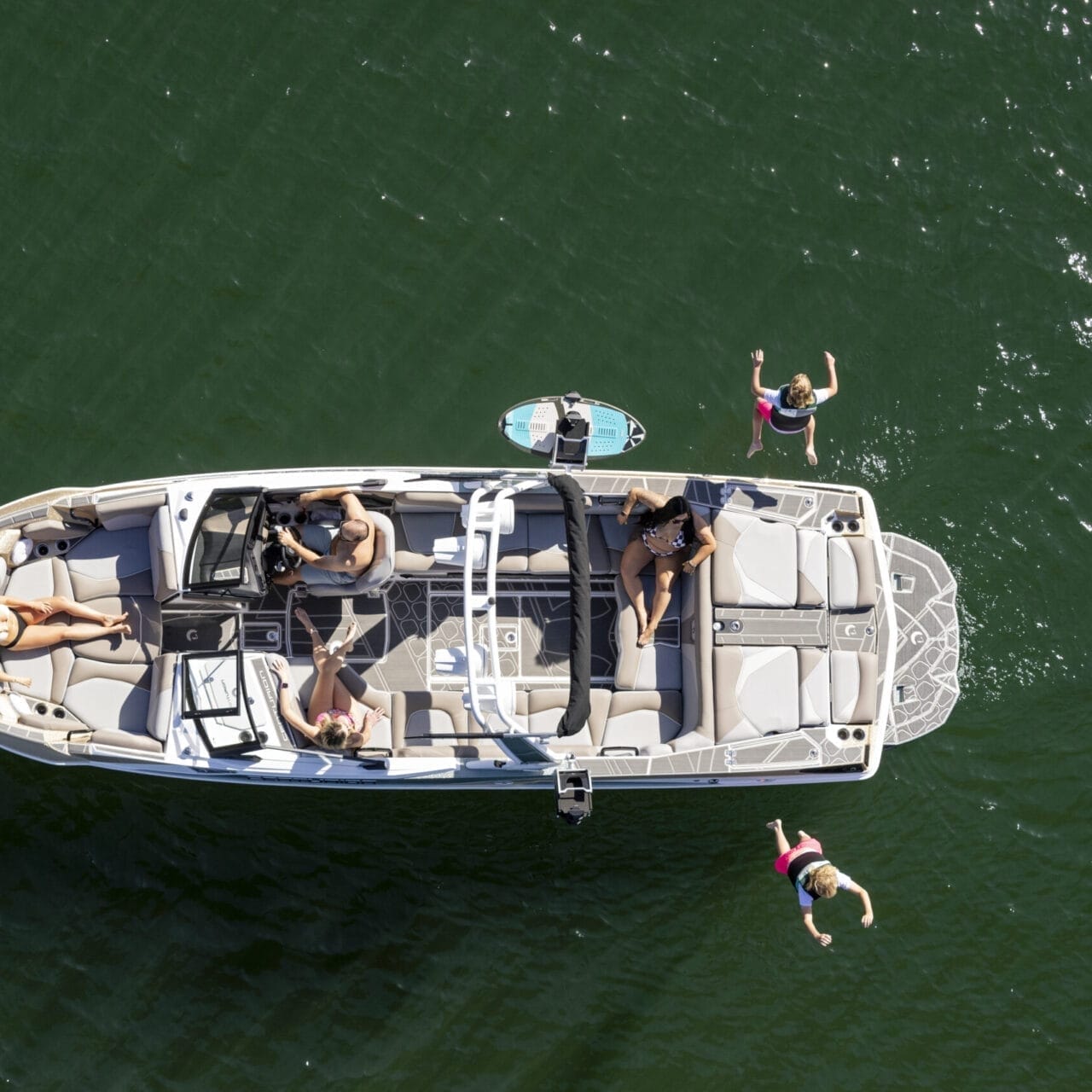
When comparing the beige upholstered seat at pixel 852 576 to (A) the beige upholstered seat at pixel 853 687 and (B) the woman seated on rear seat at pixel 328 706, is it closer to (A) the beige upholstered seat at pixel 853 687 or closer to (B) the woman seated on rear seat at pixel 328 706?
(A) the beige upholstered seat at pixel 853 687

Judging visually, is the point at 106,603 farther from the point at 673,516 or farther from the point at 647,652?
the point at 673,516

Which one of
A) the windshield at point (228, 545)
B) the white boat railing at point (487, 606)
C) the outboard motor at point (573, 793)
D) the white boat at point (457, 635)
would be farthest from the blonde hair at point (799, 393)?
the windshield at point (228, 545)

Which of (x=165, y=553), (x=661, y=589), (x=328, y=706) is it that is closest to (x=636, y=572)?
(x=661, y=589)

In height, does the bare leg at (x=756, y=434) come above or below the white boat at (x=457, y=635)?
above

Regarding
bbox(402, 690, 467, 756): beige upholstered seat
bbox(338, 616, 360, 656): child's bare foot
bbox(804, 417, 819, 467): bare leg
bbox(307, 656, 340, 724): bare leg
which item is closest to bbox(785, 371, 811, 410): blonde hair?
bbox(804, 417, 819, 467): bare leg

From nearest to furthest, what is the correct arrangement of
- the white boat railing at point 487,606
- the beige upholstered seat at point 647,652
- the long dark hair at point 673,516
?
the white boat railing at point 487,606 → the long dark hair at point 673,516 → the beige upholstered seat at point 647,652

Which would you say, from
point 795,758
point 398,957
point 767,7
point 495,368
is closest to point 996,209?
point 767,7

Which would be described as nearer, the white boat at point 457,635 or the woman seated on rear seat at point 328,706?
the woman seated on rear seat at point 328,706

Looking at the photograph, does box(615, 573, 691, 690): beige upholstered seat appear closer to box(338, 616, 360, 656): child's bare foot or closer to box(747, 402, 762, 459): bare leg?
box(747, 402, 762, 459): bare leg
